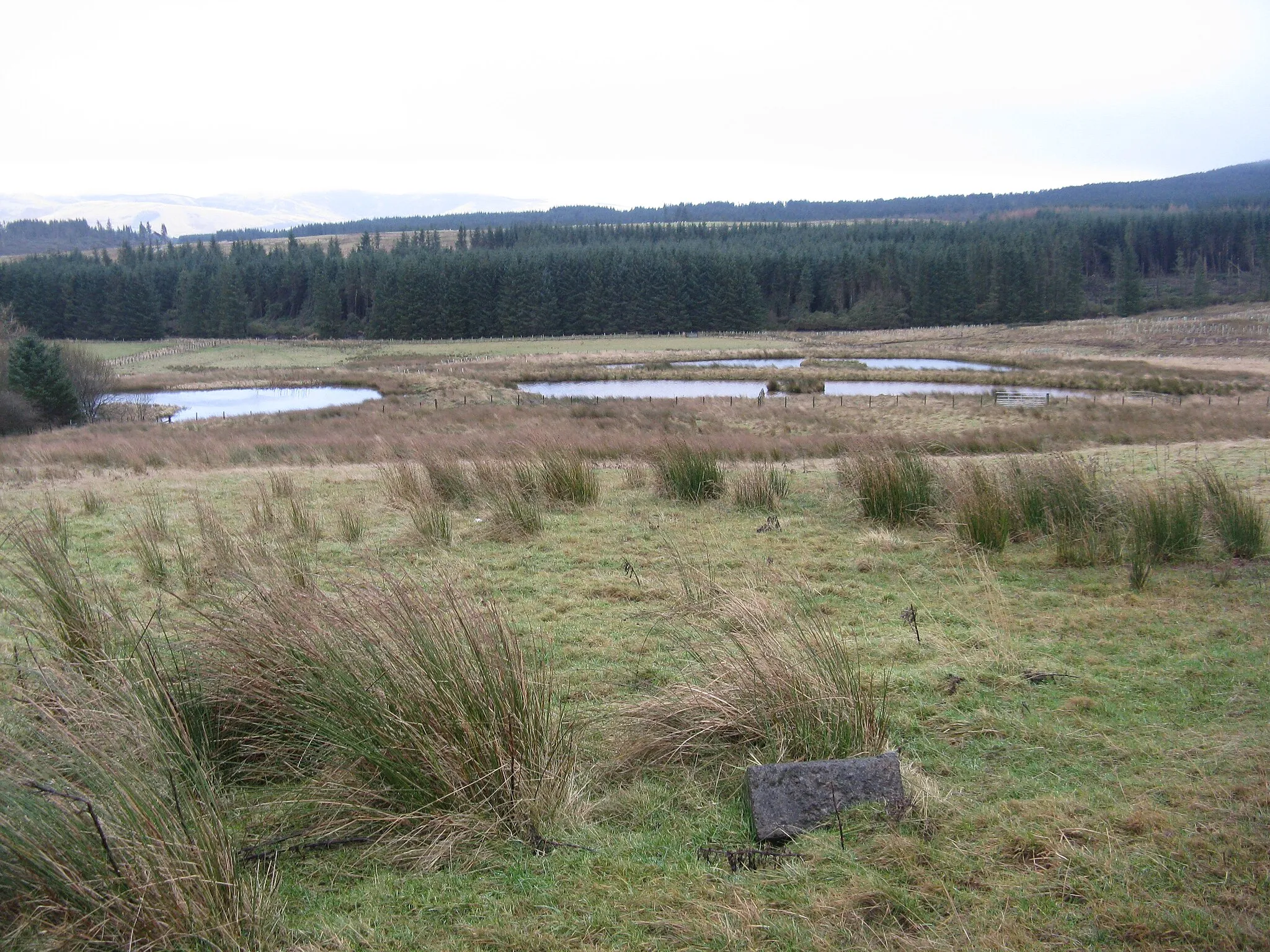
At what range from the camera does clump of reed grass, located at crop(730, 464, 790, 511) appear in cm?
1016

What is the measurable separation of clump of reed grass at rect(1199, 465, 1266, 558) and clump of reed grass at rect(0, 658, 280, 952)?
7.65m

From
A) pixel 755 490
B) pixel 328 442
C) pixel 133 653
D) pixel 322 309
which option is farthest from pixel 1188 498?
pixel 322 309

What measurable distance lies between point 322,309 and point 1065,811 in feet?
353

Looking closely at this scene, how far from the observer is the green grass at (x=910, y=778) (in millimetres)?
2953

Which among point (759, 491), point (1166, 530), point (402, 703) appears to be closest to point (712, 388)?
point (759, 491)

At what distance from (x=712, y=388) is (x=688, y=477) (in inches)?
1616

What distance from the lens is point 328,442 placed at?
21.7 meters

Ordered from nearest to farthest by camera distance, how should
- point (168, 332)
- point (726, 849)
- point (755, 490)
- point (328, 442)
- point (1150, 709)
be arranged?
point (726, 849) < point (1150, 709) < point (755, 490) < point (328, 442) < point (168, 332)

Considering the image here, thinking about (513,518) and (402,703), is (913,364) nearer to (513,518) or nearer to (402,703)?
(513,518)

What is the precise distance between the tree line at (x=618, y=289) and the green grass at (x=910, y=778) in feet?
308

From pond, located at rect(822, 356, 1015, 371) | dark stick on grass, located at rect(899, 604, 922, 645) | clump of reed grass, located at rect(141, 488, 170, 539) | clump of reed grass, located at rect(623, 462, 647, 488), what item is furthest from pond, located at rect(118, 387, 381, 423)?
dark stick on grass, located at rect(899, 604, 922, 645)

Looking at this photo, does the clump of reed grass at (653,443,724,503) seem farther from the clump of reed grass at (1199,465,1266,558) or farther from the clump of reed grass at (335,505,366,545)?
the clump of reed grass at (1199,465,1266,558)

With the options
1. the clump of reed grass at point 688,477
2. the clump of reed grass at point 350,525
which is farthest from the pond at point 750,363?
the clump of reed grass at point 350,525

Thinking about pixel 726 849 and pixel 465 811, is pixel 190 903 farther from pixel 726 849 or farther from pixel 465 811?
pixel 726 849
